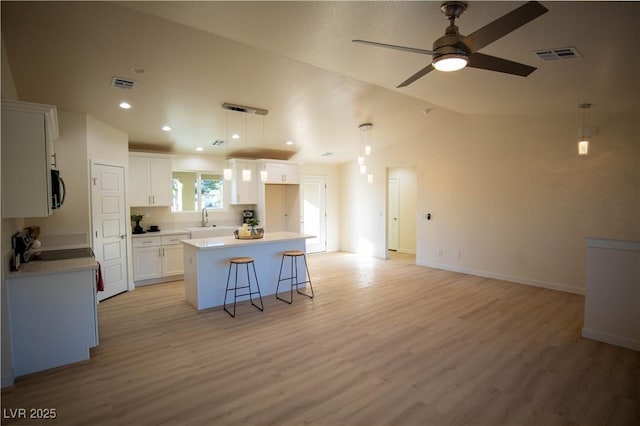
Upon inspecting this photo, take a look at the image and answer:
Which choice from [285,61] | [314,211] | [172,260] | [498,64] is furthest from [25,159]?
[314,211]

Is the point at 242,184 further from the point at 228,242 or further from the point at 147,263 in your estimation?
the point at 228,242

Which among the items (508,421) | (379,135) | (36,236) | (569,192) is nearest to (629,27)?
(508,421)

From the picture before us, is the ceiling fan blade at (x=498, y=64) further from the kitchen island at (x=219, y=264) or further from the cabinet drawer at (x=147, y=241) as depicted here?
the cabinet drawer at (x=147, y=241)

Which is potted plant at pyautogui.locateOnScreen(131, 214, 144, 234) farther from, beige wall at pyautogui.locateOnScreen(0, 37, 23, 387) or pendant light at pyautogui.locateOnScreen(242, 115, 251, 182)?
beige wall at pyautogui.locateOnScreen(0, 37, 23, 387)

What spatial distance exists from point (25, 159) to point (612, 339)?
580 cm

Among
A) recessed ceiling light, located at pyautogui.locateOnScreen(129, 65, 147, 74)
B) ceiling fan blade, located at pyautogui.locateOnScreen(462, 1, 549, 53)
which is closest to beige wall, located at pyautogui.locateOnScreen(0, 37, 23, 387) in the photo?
recessed ceiling light, located at pyautogui.locateOnScreen(129, 65, 147, 74)

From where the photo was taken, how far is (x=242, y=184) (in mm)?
6965

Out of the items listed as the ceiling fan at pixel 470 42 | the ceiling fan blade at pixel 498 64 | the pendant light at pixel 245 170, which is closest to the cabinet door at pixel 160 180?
the pendant light at pixel 245 170

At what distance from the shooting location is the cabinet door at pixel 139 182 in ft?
18.6

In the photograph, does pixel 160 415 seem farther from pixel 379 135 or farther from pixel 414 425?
pixel 379 135

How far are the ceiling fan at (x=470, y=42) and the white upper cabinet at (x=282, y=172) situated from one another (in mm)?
5249

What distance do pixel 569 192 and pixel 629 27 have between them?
342 cm

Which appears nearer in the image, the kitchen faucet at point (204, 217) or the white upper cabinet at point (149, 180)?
the white upper cabinet at point (149, 180)

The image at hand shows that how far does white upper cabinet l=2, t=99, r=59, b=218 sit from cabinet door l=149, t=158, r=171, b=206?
10.1 ft
